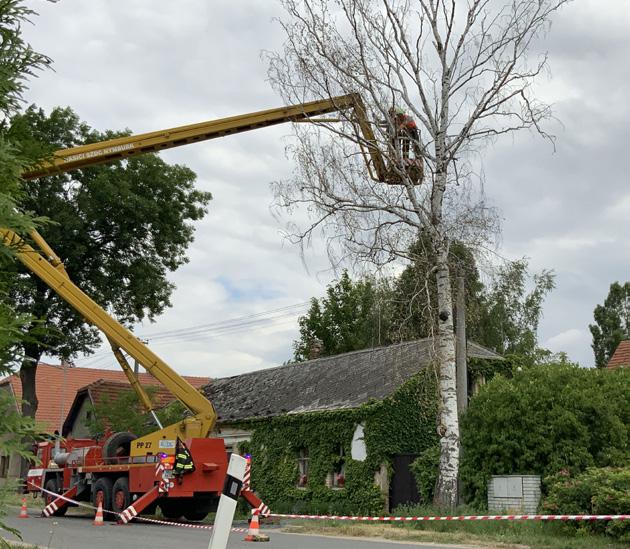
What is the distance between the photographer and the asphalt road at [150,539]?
14.1 m

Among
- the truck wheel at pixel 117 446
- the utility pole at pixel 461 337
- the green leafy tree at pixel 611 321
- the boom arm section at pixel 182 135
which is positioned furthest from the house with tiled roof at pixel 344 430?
the green leafy tree at pixel 611 321

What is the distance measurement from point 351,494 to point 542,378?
25.2 feet

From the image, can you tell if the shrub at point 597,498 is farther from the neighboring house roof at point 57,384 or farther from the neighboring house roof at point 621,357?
the neighboring house roof at point 57,384

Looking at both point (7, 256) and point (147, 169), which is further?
point (147, 169)

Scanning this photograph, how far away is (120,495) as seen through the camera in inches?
846

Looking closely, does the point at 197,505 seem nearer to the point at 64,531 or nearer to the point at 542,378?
the point at 64,531

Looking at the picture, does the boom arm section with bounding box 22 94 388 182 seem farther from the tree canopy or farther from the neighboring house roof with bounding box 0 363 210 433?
the neighboring house roof with bounding box 0 363 210 433

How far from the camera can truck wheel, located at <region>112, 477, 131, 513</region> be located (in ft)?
69.6

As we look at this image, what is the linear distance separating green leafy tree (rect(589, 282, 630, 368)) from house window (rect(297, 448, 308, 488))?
118 feet

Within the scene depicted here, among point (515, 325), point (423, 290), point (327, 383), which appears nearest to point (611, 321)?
point (515, 325)

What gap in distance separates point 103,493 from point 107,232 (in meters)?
14.5

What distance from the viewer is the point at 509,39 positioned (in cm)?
2062

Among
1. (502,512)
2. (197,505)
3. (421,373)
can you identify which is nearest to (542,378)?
(502,512)

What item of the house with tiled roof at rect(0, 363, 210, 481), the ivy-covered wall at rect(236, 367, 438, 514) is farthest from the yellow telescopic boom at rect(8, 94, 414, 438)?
the house with tiled roof at rect(0, 363, 210, 481)
